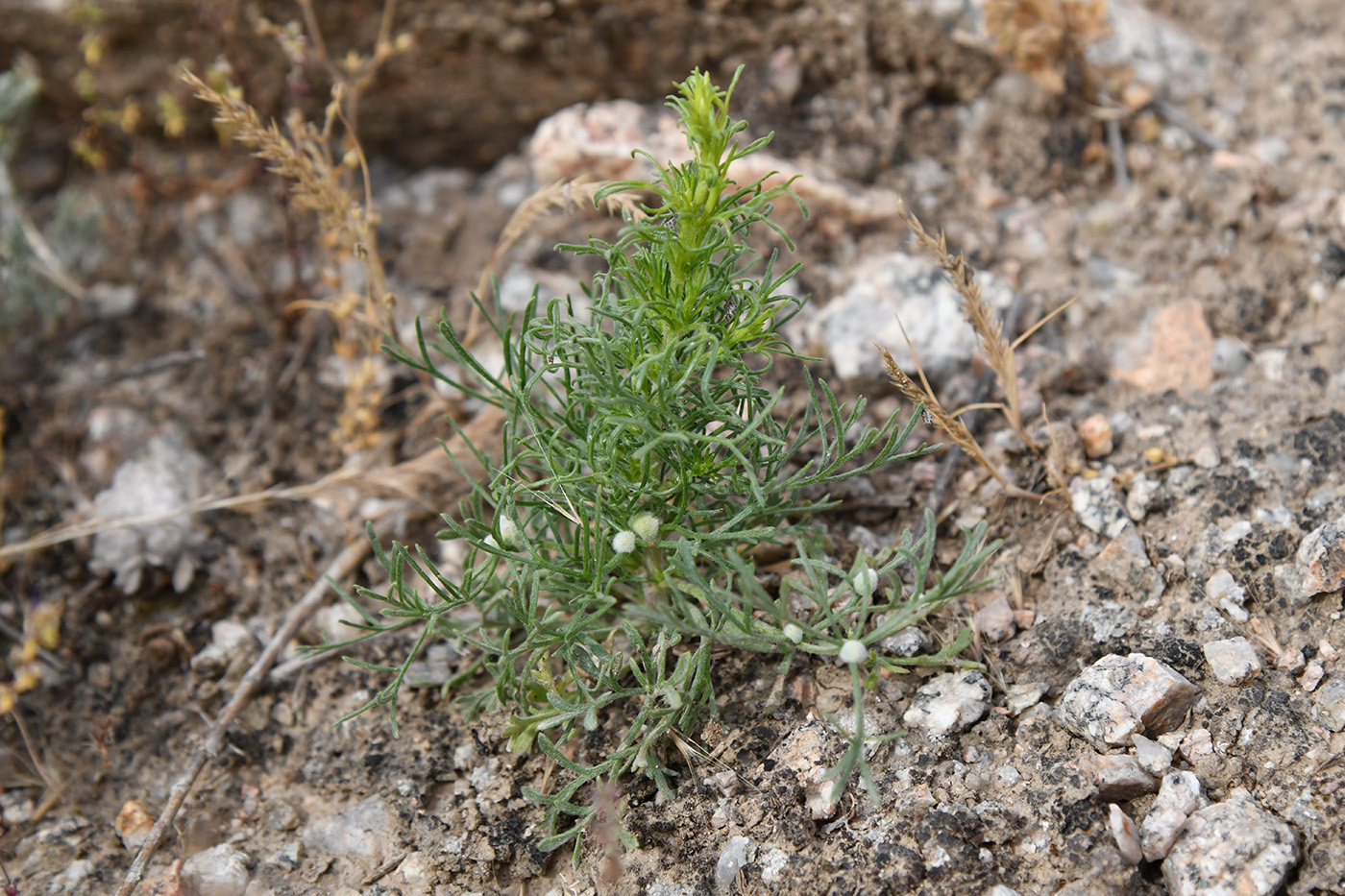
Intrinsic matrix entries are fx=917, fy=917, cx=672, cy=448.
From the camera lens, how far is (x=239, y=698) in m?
2.38

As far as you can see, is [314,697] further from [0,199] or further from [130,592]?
[0,199]

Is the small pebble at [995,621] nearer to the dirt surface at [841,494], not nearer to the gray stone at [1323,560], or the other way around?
the dirt surface at [841,494]

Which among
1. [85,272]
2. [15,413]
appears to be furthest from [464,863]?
[85,272]

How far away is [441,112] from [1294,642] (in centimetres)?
325

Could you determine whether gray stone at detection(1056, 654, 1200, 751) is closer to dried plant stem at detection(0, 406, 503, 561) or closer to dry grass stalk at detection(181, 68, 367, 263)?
dried plant stem at detection(0, 406, 503, 561)

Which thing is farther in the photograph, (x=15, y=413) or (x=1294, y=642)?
(x=15, y=413)

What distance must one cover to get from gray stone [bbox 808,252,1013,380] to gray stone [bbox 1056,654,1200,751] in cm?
103

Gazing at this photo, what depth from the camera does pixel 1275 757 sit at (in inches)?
71.5

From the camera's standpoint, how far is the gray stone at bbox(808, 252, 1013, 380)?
2.69 metres

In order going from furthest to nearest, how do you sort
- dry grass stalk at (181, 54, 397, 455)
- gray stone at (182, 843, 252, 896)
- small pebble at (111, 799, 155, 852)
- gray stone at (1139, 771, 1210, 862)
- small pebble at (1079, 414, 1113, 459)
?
small pebble at (1079, 414, 1113, 459)
dry grass stalk at (181, 54, 397, 455)
small pebble at (111, 799, 155, 852)
gray stone at (182, 843, 252, 896)
gray stone at (1139, 771, 1210, 862)

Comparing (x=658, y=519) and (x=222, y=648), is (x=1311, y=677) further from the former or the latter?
(x=222, y=648)

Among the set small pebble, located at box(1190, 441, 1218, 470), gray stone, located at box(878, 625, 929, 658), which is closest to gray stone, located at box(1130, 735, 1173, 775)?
gray stone, located at box(878, 625, 929, 658)

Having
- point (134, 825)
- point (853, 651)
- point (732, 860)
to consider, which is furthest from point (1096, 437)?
point (134, 825)

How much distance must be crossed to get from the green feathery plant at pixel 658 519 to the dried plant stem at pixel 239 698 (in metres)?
0.50
